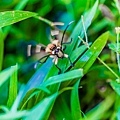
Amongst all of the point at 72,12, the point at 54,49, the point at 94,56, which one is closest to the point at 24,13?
the point at 54,49

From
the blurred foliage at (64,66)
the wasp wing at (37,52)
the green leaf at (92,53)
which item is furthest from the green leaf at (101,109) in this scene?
the wasp wing at (37,52)

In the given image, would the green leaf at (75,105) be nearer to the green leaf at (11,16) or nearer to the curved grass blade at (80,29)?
the curved grass blade at (80,29)

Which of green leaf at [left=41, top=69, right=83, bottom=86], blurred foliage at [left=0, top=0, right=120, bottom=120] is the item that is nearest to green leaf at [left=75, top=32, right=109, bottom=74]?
blurred foliage at [left=0, top=0, right=120, bottom=120]

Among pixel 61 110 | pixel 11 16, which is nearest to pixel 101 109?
pixel 61 110

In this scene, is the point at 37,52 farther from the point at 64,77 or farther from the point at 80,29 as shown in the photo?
the point at 64,77

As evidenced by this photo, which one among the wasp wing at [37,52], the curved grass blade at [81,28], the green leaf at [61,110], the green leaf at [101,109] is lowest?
the green leaf at [101,109]

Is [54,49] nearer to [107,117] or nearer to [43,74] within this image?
[43,74]

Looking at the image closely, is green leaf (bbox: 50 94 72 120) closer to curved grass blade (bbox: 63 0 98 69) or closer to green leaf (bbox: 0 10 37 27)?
curved grass blade (bbox: 63 0 98 69)
